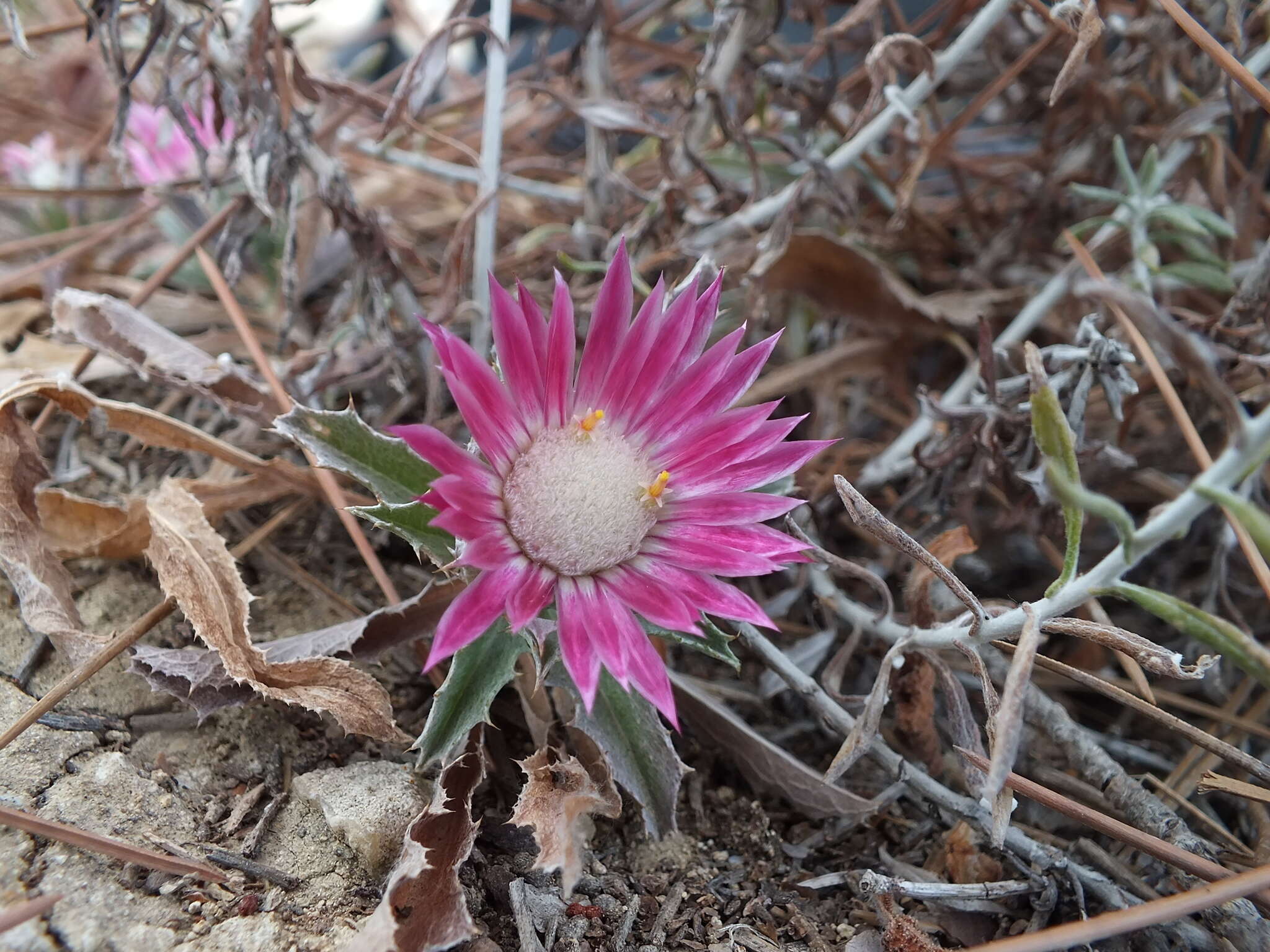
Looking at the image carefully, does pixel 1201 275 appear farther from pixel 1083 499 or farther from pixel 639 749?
pixel 639 749

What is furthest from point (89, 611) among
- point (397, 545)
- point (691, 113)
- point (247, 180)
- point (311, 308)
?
point (691, 113)

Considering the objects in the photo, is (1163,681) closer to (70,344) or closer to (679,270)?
(679,270)

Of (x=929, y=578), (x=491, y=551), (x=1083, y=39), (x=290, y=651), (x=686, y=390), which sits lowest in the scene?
(x=290, y=651)

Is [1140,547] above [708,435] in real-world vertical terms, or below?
above

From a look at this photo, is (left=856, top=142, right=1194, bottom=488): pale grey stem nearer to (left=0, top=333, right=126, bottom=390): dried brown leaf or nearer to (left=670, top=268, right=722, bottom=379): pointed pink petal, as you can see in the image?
(left=670, top=268, right=722, bottom=379): pointed pink petal

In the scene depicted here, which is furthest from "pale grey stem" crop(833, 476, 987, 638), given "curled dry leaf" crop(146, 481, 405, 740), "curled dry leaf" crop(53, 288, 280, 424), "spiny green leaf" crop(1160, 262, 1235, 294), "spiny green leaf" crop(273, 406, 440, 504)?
"curled dry leaf" crop(53, 288, 280, 424)

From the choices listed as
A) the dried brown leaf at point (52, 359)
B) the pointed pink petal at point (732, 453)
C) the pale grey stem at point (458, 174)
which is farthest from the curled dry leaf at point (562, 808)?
the pale grey stem at point (458, 174)

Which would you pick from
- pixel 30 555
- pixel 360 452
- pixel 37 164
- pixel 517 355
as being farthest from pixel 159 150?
pixel 517 355
